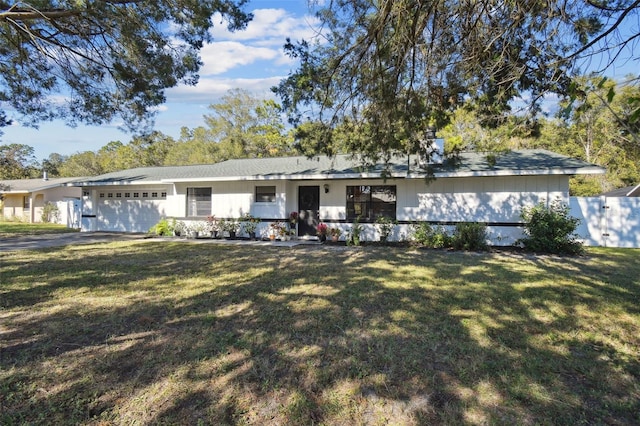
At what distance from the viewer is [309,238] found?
44.7ft

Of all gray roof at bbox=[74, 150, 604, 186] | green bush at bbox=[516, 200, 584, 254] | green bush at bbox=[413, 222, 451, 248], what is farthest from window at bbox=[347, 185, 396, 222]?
green bush at bbox=[516, 200, 584, 254]

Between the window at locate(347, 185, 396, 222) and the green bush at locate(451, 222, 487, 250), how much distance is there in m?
2.42

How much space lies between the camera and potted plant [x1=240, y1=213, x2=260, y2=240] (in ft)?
45.2

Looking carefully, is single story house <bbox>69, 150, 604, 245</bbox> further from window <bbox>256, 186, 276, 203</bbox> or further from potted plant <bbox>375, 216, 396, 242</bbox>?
potted plant <bbox>375, 216, 396, 242</bbox>

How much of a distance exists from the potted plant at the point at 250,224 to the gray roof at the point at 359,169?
1.58 m

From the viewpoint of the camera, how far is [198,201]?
15.2 metres

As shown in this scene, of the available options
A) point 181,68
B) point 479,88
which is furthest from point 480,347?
point 181,68

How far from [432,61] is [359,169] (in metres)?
5.37

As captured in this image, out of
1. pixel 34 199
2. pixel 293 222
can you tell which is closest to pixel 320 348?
pixel 293 222

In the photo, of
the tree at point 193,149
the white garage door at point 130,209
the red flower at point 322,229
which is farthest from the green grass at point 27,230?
the tree at point 193,149

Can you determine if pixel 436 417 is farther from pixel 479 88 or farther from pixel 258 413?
pixel 479 88

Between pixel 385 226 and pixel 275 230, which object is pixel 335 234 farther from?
pixel 275 230

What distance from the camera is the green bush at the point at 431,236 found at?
1142 centimetres

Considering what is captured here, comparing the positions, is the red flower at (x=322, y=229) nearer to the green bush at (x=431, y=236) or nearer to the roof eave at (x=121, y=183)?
the green bush at (x=431, y=236)
